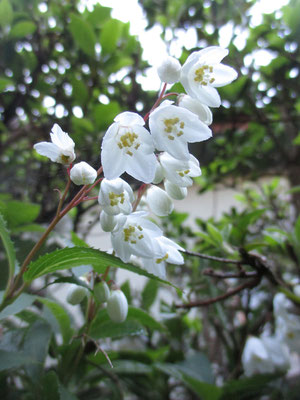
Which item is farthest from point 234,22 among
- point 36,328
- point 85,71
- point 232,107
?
point 36,328

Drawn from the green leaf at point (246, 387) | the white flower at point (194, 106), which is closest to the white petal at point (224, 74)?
the white flower at point (194, 106)

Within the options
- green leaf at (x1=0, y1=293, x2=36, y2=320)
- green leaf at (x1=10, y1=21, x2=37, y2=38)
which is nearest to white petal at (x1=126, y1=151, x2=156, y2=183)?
green leaf at (x1=0, y1=293, x2=36, y2=320)

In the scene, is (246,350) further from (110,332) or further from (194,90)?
(194,90)

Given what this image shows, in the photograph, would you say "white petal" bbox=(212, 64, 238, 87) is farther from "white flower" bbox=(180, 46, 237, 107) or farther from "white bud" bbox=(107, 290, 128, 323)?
"white bud" bbox=(107, 290, 128, 323)

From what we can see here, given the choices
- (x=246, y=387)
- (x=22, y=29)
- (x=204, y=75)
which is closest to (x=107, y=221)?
(x=204, y=75)

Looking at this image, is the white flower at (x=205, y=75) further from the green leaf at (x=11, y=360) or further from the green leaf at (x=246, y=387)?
the green leaf at (x=246, y=387)

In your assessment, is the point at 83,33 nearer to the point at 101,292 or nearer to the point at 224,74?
the point at 224,74
